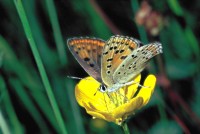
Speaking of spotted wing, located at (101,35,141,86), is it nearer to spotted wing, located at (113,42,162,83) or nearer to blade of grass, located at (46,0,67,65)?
spotted wing, located at (113,42,162,83)

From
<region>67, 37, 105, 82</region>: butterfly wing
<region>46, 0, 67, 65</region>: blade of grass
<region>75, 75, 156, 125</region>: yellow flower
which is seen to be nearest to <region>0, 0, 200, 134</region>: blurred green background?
<region>46, 0, 67, 65</region>: blade of grass

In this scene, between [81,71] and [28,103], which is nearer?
[28,103]

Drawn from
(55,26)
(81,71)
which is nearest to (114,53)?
(55,26)

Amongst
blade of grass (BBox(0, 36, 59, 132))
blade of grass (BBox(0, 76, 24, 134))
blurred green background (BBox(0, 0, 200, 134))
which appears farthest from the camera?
blade of grass (BBox(0, 36, 59, 132))

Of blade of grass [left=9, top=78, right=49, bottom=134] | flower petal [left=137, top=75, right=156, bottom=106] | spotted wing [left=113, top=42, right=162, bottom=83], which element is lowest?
blade of grass [left=9, top=78, right=49, bottom=134]

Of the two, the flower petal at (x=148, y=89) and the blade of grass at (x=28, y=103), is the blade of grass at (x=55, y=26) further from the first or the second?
the flower petal at (x=148, y=89)

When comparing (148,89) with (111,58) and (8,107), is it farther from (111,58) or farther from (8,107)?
(8,107)

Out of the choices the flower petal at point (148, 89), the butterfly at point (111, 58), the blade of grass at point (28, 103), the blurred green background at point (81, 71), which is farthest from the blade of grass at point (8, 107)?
the flower petal at point (148, 89)
